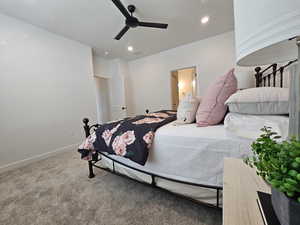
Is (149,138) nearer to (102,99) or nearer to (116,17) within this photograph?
(116,17)

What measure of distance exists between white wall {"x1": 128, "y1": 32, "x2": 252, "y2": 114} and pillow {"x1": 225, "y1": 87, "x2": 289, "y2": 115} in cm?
271

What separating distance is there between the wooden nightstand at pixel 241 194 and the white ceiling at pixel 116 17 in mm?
2577

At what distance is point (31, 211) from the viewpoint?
1.31 metres

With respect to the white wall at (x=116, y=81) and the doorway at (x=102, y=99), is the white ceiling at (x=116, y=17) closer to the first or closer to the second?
the white wall at (x=116, y=81)

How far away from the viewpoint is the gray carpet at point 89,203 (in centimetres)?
116

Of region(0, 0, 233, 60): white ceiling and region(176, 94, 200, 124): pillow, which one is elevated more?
region(0, 0, 233, 60): white ceiling

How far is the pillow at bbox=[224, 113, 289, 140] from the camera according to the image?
0.81 m

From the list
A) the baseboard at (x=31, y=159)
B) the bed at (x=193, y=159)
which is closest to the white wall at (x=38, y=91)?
the baseboard at (x=31, y=159)

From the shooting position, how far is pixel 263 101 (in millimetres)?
910

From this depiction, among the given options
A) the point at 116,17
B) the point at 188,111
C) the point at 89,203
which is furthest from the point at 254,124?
the point at 116,17

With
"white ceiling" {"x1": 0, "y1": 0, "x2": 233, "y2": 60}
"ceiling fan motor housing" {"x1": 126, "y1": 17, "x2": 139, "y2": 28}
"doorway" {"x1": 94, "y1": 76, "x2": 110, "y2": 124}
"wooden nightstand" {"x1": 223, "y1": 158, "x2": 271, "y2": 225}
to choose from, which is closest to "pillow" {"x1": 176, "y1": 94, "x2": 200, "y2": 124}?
"wooden nightstand" {"x1": 223, "y1": 158, "x2": 271, "y2": 225}

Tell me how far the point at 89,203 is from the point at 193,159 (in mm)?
1181

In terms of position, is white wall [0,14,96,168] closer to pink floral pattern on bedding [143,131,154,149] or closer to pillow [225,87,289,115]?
pink floral pattern on bedding [143,131,154,149]

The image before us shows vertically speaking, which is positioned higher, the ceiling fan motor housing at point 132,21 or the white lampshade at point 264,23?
the ceiling fan motor housing at point 132,21
